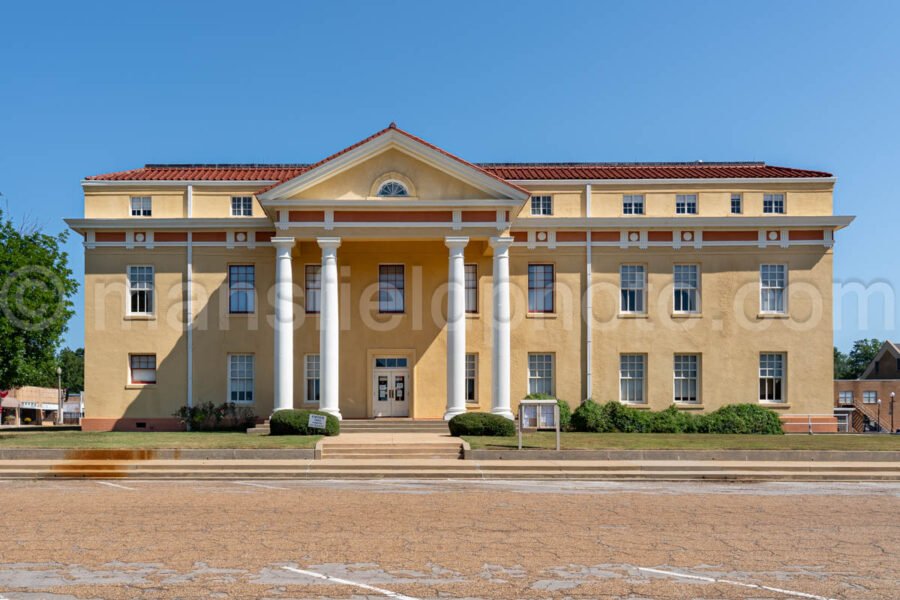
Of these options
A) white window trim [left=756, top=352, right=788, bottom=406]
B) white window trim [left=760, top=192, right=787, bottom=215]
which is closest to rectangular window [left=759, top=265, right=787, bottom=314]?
white window trim [left=756, top=352, right=788, bottom=406]

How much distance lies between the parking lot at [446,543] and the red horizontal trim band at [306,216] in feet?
51.2

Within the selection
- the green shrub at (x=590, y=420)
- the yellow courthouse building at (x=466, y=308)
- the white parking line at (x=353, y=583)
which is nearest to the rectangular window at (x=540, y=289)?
the yellow courthouse building at (x=466, y=308)

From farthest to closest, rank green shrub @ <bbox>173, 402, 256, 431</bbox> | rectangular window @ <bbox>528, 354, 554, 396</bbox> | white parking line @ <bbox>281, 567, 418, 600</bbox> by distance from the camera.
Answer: rectangular window @ <bbox>528, 354, 554, 396</bbox> → green shrub @ <bbox>173, 402, 256, 431</bbox> → white parking line @ <bbox>281, 567, 418, 600</bbox>

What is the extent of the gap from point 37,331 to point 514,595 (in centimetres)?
3382

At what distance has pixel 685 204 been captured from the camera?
122ft

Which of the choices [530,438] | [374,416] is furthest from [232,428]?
[530,438]

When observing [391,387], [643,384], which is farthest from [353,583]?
[643,384]

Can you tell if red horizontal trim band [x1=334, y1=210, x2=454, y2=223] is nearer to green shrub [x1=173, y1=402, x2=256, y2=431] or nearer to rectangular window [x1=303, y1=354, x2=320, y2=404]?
rectangular window [x1=303, y1=354, x2=320, y2=404]

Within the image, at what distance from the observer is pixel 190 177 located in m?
37.5

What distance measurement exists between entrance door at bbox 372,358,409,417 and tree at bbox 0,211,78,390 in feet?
47.8

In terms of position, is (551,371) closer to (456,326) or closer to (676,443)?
(456,326)

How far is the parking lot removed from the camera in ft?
31.5

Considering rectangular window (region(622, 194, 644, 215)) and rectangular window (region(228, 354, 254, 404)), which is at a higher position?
rectangular window (region(622, 194, 644, 215))

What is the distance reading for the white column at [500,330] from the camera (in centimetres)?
3281
